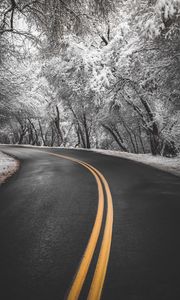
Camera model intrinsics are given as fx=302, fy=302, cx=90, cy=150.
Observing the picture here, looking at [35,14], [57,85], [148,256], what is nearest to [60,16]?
[35,14]

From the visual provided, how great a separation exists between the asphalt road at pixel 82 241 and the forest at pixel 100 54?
17.0 ft

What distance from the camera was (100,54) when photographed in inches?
747

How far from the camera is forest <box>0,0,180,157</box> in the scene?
415 inches

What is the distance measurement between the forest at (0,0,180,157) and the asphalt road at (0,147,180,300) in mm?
5191

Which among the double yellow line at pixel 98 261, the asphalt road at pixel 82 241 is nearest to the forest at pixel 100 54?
the asphalt road at pixel 82 241

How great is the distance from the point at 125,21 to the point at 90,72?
3666 mm

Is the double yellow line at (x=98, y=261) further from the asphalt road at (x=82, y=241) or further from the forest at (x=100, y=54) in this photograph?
the forest at (x=100, y=54)

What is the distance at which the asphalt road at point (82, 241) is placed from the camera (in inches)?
151

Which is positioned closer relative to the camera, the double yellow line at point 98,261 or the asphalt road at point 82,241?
the double yellow line at point 98,261

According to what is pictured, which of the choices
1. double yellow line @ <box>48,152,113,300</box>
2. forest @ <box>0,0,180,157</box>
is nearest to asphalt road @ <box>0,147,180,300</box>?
double yellow line @ <box>48,152,113,300</box>

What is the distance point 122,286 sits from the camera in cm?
383

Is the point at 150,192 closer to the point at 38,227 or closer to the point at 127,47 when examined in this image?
the point at 38,227

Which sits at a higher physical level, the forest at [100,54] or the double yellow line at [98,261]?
the forest at [100,54]

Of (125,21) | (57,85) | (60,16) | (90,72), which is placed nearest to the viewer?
(60,16)
